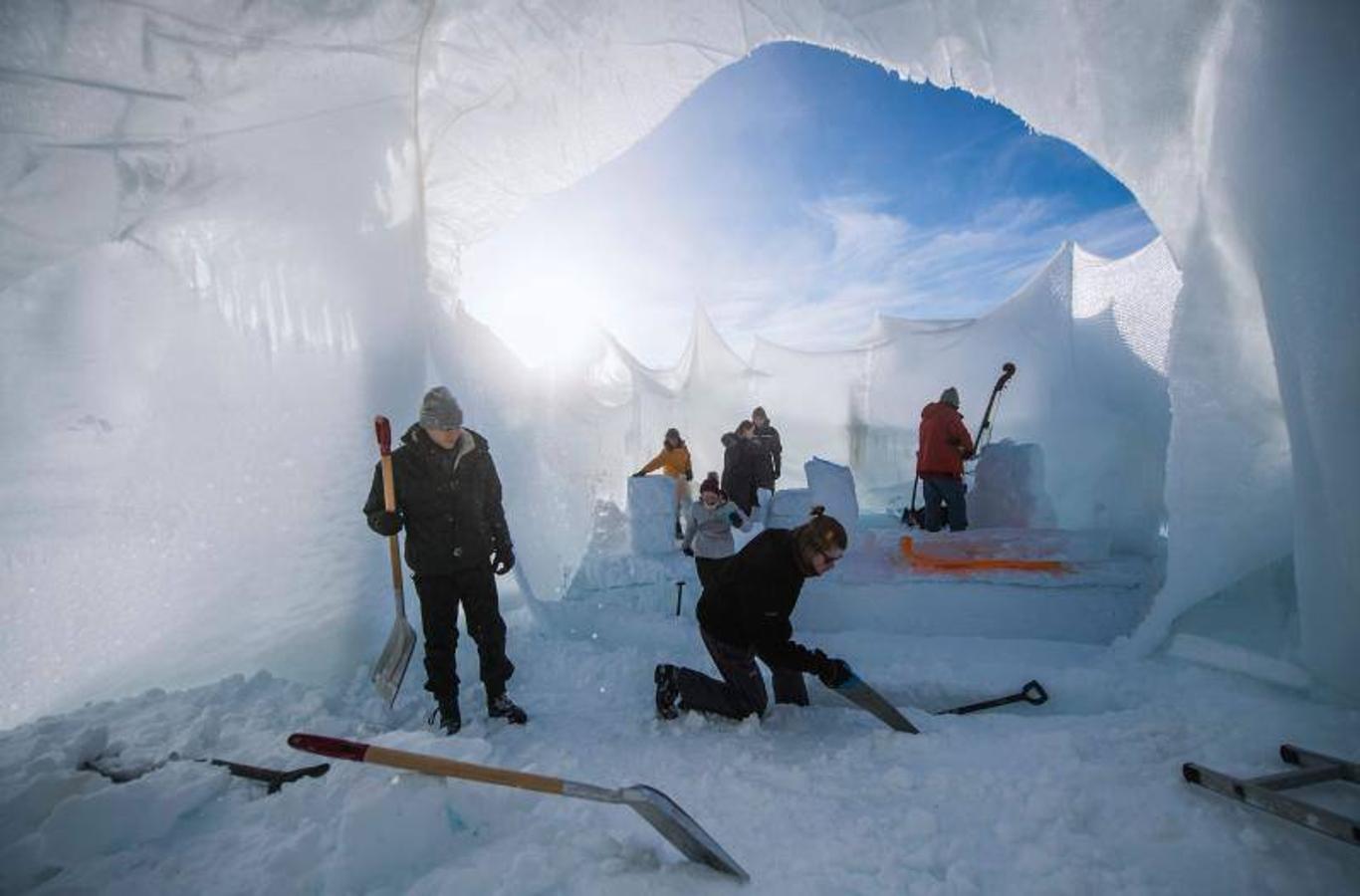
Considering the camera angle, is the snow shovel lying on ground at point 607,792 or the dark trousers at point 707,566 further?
the dark trousers at point 707,566

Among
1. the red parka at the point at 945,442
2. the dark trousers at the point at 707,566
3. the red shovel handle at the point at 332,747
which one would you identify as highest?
the red parka at the point at 945,442

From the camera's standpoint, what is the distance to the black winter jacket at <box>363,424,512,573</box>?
2.64 metres

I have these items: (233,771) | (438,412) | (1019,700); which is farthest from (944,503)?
(233,771)

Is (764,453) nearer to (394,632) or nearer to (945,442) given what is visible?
(945,442)

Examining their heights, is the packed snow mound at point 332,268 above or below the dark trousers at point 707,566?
above

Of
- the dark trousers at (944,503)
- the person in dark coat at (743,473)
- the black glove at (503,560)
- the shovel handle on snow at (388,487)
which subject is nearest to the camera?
the shovel handle on snow at (388,487)

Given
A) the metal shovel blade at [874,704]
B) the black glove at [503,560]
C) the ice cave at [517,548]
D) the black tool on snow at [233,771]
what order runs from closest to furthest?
1. the ice cave at [517,548]
2. the black tool on snow at [233,771]
3. the metal shovel blade at [874,704]
4. the black glove at [503,560]

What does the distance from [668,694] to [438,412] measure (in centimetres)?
174

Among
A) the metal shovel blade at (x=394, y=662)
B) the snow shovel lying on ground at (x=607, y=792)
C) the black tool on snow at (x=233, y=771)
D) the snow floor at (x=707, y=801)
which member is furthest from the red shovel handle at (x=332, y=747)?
the metal shovel blade at (x=394, y=662)

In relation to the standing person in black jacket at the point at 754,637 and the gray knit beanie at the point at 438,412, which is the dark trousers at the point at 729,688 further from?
the gray knit beanie at the point at 438,412

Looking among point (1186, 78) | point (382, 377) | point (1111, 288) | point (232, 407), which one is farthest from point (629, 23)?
point (1111, 288)

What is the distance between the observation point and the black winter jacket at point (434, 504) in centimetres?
264

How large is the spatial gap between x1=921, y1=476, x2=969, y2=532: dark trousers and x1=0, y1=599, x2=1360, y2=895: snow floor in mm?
2049

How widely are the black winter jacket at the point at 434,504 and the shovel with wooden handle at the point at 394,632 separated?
4 cm
